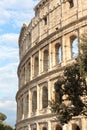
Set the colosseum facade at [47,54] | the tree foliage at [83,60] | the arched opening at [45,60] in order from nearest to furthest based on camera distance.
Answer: the tree foliage at [83,60] → the colosseum facade at [47,54] → the arched opening at [45,60]

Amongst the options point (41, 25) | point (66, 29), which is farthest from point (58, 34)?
point (41, 25)

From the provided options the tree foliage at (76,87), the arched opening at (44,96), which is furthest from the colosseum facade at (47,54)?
the tree foliage at (76,87)

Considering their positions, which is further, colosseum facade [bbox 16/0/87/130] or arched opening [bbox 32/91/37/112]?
arched opening [bbox 32/91/37/112]

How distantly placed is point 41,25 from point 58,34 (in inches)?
128

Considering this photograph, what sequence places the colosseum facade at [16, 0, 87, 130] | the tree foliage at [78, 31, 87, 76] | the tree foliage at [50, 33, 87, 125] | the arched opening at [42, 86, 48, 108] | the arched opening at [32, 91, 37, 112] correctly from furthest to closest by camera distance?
the arched opening at [32, 91, 37, 112], the arched opening at [42, 86, 48, 108], the colosseum facade at [16, 0, 87, 130], the tree foliage at [50, 33, 87, 125], the tree foliage at [78, 31, 87, 76]

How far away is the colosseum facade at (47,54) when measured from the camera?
24.8m

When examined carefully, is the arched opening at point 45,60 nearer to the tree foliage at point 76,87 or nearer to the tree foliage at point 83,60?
the tree foliage at point 76,87

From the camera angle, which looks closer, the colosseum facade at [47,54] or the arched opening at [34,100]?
the colosseum facade at [47,54]

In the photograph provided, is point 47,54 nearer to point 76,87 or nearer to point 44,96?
point 44,96

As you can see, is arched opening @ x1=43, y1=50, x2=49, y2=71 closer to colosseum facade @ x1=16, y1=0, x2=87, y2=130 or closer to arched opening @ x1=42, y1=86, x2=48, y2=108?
colosseum facade @ x1=16, y1=0, x2=87, y2=130

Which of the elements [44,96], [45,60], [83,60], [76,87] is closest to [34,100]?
[44,96]

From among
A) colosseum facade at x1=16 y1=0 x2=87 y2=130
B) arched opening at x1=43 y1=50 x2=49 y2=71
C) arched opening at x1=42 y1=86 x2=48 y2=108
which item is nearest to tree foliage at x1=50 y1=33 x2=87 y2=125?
colosseum facade at x1=16 y1=0 x2=87 y2=130

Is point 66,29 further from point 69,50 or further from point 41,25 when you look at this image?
point 41,25

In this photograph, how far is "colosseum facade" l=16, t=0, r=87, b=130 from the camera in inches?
977
